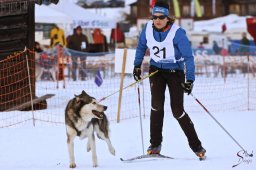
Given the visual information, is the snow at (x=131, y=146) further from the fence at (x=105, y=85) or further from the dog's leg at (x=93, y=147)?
the fence at (x=105, y=85)

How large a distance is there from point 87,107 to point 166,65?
85cm

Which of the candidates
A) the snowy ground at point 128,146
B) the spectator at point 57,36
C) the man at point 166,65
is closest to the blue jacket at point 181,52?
the man at point 166,65

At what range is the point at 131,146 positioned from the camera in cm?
701

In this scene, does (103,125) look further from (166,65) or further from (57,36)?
(57,36)

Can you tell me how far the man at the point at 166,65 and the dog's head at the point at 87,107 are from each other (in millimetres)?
611

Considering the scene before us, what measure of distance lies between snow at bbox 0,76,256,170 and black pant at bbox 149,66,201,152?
0.84 ft

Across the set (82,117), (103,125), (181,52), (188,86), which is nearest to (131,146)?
(103,125)

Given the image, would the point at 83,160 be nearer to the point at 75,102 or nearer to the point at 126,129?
the point at 75,102

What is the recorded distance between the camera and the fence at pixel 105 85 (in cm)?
1084

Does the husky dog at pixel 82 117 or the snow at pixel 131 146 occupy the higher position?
the husky dog at pixel 82 117

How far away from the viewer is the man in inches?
223

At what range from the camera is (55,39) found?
18.8 meters

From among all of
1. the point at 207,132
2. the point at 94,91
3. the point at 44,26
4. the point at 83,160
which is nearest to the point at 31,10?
the point at 94,91

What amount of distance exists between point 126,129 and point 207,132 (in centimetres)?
114
